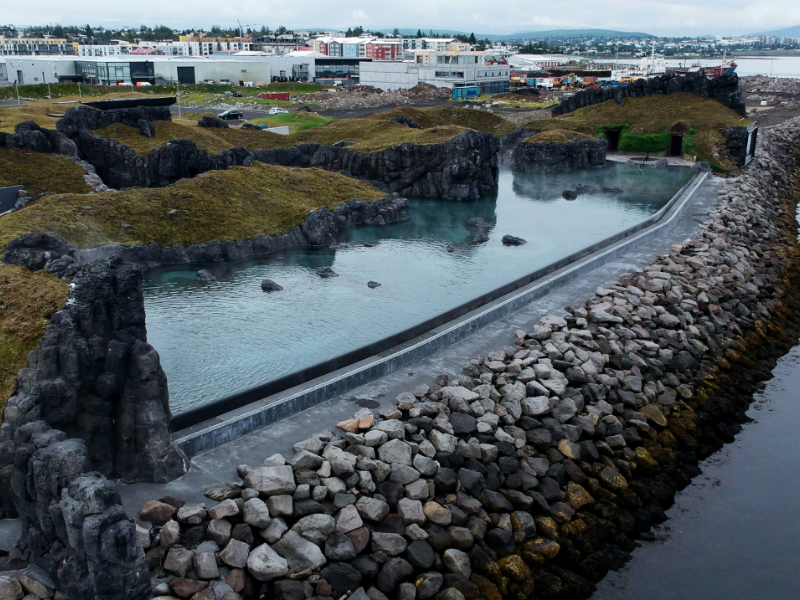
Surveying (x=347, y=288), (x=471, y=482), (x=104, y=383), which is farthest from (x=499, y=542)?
(x=347, y=288)

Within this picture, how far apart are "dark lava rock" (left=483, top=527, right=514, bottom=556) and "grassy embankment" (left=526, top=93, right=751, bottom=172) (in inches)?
2505

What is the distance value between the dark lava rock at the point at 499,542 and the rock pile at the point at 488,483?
0.04 m

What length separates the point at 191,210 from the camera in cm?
4228

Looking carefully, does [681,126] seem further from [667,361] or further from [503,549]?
[503,549]

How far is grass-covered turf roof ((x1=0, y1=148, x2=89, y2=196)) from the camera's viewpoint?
4412 cm

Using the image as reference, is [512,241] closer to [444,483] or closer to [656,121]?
[444,483]

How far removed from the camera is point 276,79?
484 ft

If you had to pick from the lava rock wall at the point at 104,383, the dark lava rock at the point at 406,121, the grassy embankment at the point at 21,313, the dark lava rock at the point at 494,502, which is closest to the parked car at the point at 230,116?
the dark lava rock at the point at 406,121

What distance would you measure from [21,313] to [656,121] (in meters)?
78.3

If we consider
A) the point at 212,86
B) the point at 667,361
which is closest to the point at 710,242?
the point at 667,361

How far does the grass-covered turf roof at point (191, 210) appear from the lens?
3666 cm

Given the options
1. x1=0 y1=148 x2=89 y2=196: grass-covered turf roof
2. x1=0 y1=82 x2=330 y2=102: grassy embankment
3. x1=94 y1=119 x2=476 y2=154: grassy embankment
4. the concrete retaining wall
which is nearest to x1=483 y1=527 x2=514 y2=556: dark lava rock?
the concrete retaining wall

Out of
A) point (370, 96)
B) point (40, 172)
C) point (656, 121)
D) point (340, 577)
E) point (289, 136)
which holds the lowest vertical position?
point (340, 577)

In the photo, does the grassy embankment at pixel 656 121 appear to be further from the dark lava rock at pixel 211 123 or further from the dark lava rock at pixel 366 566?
the dark lava rock at pixel 366 566
